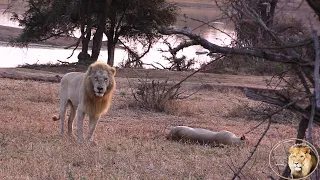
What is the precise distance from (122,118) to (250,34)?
→ 8.72 m

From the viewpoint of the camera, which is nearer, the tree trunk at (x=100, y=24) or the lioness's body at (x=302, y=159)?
the lioness's body at (x=302, y=159)

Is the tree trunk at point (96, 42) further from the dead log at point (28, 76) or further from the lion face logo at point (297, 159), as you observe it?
the lion face logo at point (297, 159)

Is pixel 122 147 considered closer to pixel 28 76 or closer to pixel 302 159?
pixel 302 159

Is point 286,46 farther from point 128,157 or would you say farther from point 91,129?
point 91,129

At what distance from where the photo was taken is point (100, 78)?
367 inches

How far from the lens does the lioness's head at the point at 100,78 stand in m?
9.32

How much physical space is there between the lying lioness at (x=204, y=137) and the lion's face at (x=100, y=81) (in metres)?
1.39

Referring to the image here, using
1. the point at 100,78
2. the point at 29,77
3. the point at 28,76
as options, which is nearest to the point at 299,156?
the point at 100,78

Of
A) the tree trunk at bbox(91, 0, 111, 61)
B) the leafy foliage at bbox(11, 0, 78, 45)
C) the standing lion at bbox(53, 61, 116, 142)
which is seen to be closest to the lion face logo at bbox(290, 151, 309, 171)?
the standing lion at bbox(53, 61, 116, 142)

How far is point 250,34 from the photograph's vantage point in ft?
14.2

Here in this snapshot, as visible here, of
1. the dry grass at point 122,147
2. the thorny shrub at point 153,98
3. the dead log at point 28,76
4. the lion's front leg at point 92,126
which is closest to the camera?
the dry grass at point 122,147

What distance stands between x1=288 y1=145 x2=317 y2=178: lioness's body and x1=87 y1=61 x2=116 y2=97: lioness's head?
20.0 ft

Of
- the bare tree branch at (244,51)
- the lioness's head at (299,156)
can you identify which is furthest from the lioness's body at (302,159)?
the bare tree branch at (244,51)

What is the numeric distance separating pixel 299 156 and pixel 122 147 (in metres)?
5.26
